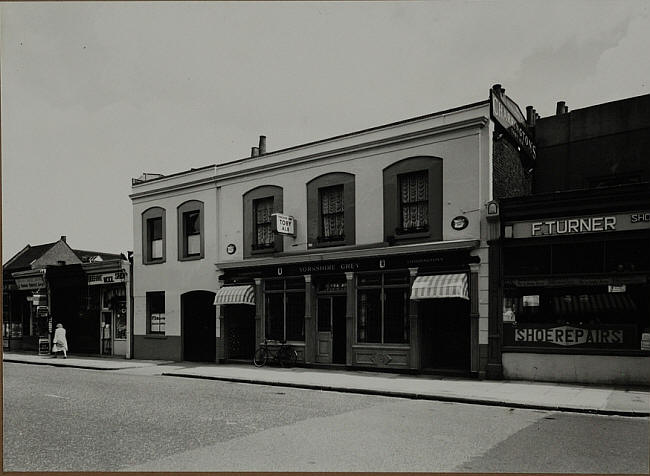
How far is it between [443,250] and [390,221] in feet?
6.77

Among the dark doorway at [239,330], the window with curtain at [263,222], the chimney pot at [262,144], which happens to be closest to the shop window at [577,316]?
the window with curtain at [263,222]

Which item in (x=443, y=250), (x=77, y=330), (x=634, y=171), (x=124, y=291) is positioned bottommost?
(x=77, y=330)

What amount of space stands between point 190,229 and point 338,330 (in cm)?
777

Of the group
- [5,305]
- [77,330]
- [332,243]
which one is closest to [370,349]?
[332,243]

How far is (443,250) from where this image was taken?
1542 centimetres

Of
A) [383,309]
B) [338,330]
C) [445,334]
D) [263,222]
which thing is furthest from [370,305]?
[263,222]

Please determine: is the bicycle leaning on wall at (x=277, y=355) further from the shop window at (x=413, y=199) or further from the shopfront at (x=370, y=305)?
the shop window at (x=413, y=199)

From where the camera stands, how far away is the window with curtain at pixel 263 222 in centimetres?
1979

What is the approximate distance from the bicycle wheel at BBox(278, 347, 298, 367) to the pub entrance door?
835 mm

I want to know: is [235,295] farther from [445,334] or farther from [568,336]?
[568,336]

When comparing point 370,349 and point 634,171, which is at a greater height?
point 634,171

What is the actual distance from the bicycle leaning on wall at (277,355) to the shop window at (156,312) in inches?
224

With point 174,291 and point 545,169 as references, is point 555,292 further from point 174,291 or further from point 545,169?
point 174,291

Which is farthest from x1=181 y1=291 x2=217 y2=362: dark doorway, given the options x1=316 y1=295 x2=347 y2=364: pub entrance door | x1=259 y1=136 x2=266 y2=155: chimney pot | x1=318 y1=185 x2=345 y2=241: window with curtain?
x1=259 y1=136 x2=266 y2=155: chimney pot
